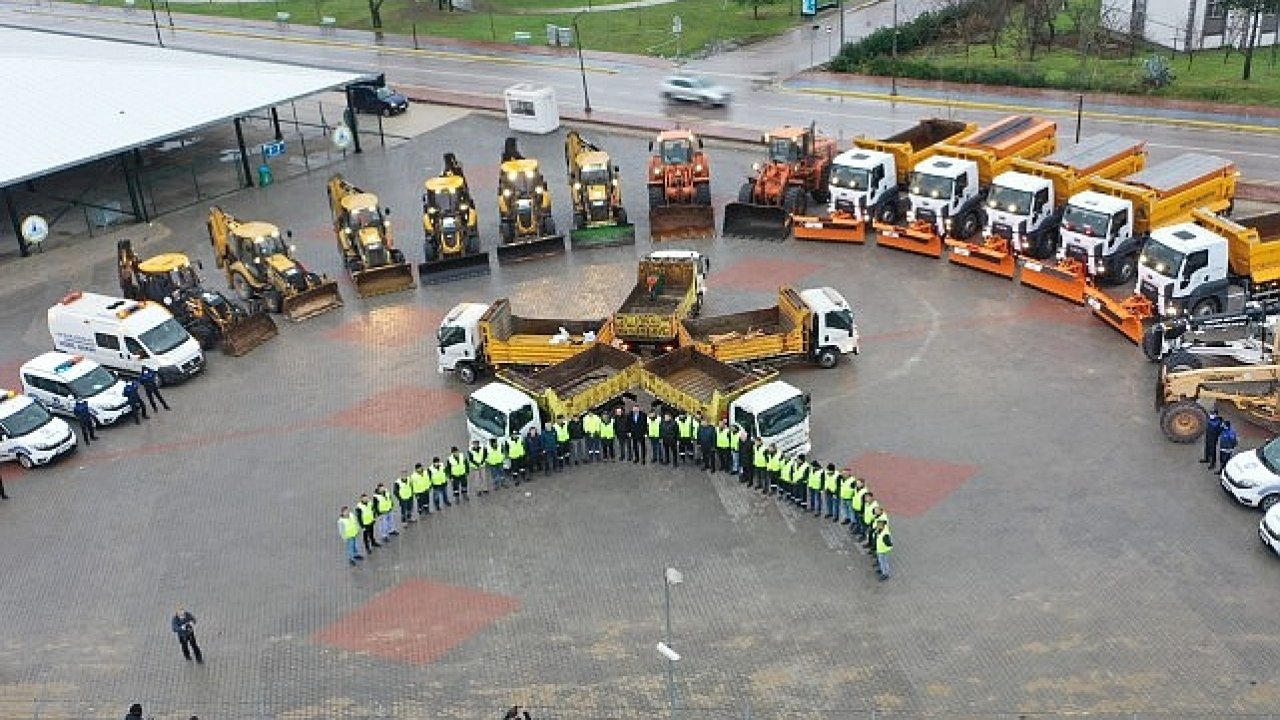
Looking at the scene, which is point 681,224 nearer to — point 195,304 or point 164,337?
point 195,304

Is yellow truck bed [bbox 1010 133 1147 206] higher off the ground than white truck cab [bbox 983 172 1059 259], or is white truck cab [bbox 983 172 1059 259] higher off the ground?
yellow truck bed [bbox 1010 133 1147 206]

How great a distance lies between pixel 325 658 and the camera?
21.0 meters

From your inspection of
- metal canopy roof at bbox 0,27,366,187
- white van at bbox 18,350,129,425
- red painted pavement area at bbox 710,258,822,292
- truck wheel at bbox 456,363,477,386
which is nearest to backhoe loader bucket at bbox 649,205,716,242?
red painted pavement area at bbox 710,258,822,292

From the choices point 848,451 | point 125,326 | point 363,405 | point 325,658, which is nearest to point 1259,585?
point 848,451

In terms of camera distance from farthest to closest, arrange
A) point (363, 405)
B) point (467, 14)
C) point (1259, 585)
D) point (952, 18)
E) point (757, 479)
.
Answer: point (467, 14)
point (952, 18)
point (363, 405)
point (757, 479)
point (1259, 585)

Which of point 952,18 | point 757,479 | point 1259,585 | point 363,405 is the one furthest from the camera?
point 952,18

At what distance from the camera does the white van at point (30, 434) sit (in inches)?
1082

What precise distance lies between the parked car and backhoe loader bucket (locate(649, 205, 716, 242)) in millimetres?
15429

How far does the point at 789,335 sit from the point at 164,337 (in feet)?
49.5

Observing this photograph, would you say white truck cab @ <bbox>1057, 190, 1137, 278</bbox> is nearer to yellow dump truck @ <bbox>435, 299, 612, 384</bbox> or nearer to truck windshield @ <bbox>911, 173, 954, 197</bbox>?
truck windshield @ <bbox>911, 173, 954, 197</bbox>

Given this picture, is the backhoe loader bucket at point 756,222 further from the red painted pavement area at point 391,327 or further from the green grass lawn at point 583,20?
the green grass lawn at point 583,20

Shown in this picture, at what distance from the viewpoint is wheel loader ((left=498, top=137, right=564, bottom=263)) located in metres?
37.6

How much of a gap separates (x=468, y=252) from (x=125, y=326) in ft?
32.3

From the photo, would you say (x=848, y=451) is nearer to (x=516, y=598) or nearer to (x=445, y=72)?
(x=516, y=598)
